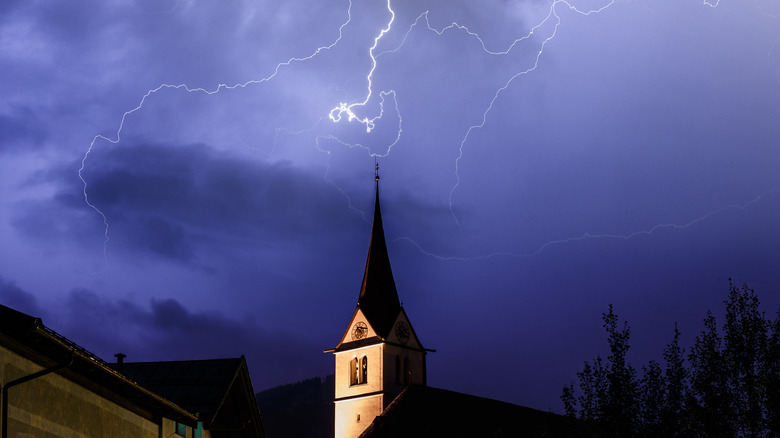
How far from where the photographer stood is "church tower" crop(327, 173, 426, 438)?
63906 mm

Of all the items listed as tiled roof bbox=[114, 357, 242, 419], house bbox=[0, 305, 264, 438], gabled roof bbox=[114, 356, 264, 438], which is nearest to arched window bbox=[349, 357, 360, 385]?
gabled roof bbox=[114, 356, 264, 438]

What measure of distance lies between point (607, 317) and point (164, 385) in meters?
11.3

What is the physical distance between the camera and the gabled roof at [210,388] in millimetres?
20703

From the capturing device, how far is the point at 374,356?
213 feet

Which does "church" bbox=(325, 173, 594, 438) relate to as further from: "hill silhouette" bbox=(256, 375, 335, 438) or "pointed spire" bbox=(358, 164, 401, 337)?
"hill silhouette" bbox=(256, 375, 335, 438)

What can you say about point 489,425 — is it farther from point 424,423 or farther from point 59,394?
point 59,394

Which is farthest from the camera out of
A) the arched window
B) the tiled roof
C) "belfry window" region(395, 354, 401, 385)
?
the arched window

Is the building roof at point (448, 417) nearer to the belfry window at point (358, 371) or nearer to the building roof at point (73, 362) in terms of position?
the belfry window at point (358, 371)

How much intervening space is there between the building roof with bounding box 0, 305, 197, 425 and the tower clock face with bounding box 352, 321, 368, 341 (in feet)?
157

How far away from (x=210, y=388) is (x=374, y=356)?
146ft

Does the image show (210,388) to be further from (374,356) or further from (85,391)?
(374,356)

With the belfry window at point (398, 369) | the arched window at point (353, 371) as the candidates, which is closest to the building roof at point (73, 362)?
the belfry window at point (398, 369)

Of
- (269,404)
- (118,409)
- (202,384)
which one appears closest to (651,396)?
(202,384)

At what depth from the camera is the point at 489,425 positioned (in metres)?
58.0
